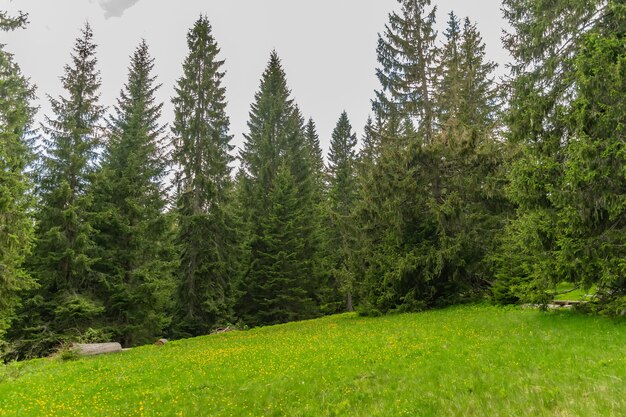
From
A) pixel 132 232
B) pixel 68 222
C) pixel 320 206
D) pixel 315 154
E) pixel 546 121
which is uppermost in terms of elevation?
pixel 315 154

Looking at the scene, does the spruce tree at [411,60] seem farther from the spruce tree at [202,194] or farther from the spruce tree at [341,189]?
the spruce tree at [202,194]

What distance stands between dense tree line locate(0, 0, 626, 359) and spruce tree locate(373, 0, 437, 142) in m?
0.12

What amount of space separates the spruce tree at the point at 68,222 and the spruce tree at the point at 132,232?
2.86 feet

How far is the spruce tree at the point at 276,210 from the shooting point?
2925cm

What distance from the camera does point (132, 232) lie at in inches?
863

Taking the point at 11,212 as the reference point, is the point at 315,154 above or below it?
above

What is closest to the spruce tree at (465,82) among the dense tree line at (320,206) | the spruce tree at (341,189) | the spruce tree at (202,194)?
the dense tree line at (320,206)

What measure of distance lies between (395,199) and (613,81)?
10.9 m

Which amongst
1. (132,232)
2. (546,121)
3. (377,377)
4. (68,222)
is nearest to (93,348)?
(132,232)

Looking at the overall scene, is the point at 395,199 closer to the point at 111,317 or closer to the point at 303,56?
the point at 111,317

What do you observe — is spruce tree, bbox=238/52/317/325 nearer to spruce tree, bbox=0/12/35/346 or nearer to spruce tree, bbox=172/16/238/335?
spruce tree, bbox=172/16/238/335

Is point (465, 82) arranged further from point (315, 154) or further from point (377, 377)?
point (315, 154)

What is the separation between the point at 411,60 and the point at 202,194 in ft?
56.1

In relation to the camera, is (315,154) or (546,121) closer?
(546,121)
